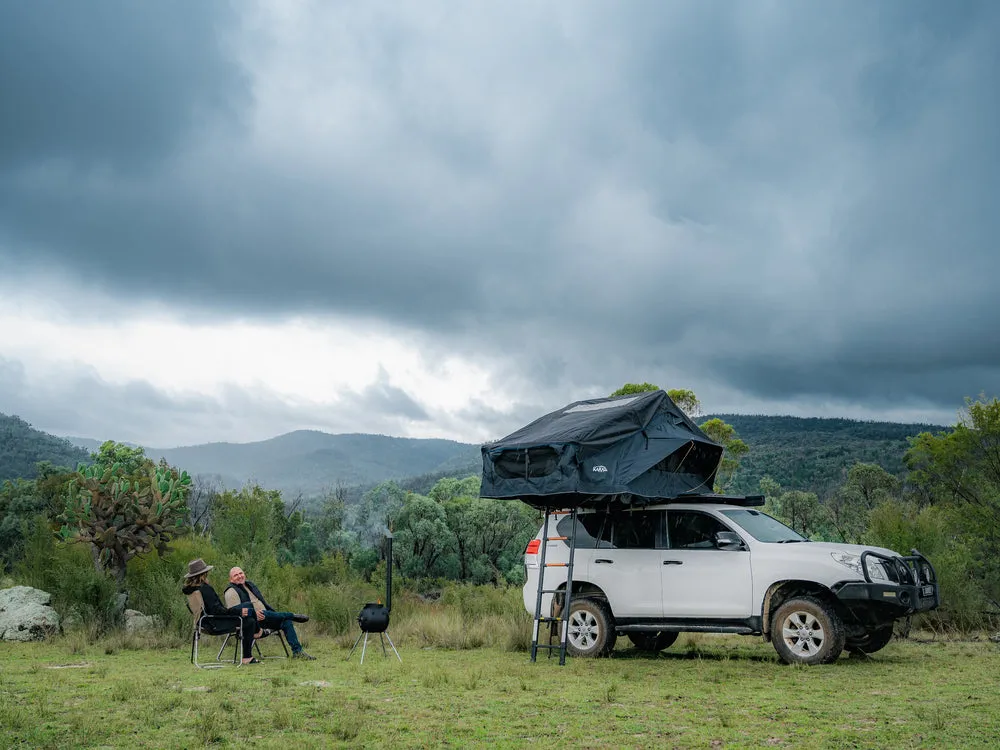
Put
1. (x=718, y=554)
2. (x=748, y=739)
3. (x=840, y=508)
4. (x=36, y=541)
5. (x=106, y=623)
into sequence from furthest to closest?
(x=840, y=508) < (x=36, y=541) < (x=106, y=623) < (x=718, y=554) < (x=748, y=739)

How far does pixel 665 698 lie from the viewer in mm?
8406

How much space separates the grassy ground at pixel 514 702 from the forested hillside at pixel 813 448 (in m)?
59.7

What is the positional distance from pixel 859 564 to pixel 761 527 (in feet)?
4.56

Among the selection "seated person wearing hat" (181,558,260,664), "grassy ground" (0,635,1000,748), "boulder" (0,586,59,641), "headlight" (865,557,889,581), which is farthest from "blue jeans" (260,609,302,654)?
"headlight" (865,557,889,581)

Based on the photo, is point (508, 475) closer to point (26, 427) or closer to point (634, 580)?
point (634, 580)

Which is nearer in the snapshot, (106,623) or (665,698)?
(665,698)

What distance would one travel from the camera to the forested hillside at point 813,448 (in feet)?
283

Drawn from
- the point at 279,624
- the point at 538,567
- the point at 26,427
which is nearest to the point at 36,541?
the point at 279,624

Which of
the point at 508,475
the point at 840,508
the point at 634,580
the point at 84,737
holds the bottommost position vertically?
the point at 84,737

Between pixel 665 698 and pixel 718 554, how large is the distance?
3.34 m

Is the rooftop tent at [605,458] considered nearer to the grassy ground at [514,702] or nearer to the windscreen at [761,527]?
the windscreen at [761,527]

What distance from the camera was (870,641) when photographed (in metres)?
11.5

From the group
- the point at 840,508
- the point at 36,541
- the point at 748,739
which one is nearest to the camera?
the point at 748,739

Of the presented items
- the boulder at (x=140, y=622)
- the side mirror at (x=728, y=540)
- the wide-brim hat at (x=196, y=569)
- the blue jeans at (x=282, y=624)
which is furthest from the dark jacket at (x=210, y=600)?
the side mirror at (x=728, y=540)
